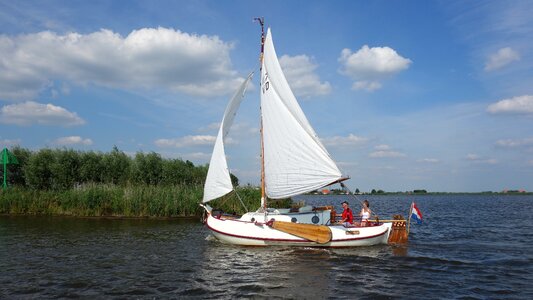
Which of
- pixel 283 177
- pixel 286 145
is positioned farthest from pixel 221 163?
pixel 286 145

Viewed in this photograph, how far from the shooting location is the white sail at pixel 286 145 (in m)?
21.5

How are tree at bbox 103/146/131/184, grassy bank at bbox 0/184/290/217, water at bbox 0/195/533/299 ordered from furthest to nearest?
tree at bbox 103/146/131/184 → grassy bank at bbox 0/184/290/217 → water at bbox 0/195/533/299

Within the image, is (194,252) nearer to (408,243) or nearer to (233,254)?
(233,254)

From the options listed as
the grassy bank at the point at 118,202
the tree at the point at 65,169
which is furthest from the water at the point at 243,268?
the tree at the point at 65,169

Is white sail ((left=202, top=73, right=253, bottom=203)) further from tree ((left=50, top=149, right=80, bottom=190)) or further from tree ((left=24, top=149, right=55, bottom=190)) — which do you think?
tree ((left=24, top=149, right=55, bottom=190))

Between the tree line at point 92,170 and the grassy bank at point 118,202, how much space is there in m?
4.03

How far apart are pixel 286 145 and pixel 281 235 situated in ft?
16.1

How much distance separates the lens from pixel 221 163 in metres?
22.9

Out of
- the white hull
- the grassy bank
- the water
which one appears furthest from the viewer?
the grassy bank

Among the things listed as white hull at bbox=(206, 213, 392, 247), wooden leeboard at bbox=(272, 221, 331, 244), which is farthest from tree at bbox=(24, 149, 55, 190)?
wooden leeboard at bbox=(272, 221, 331, 244)

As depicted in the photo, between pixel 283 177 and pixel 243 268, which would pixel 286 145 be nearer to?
pixel 283 177

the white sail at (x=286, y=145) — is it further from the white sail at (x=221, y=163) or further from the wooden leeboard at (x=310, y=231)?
the wooden leeboard at (x=310, y=231)

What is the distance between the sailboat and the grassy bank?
40.3 ft

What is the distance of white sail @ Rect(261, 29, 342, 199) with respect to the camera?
21484 millimetres
